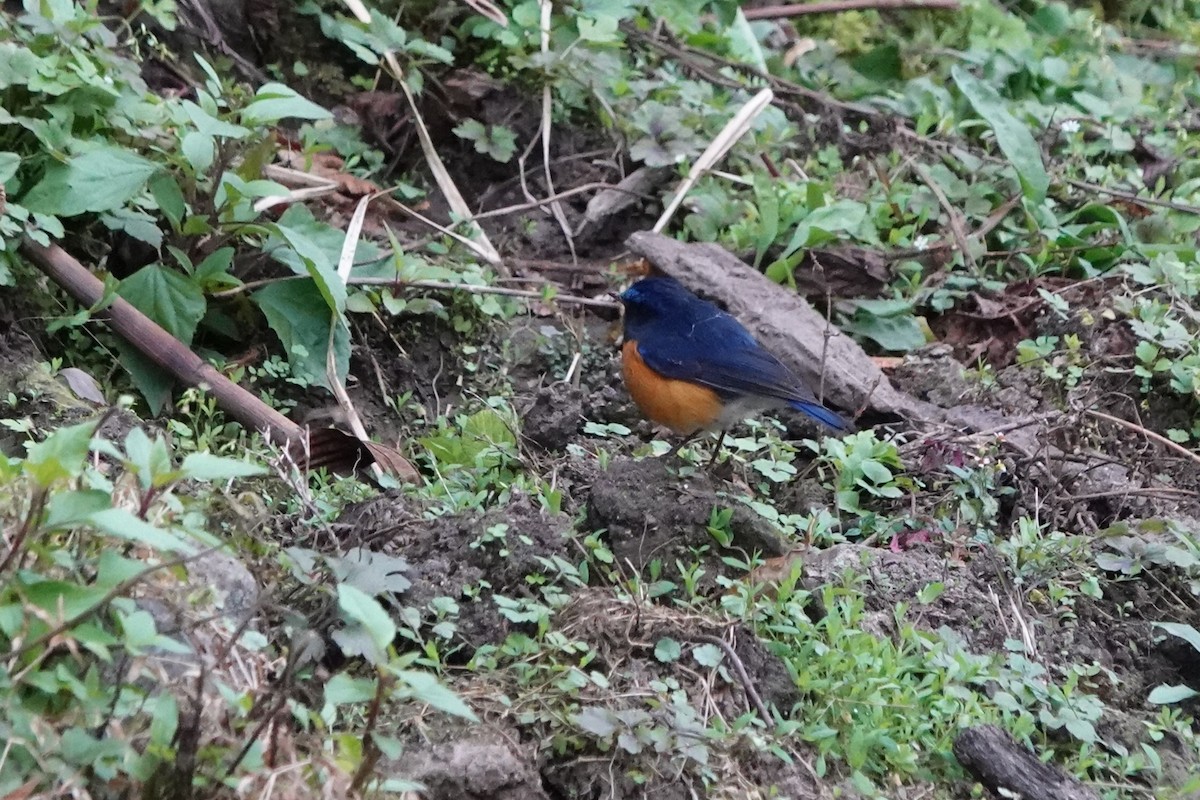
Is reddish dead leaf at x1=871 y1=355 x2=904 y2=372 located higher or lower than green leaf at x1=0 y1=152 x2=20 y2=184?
lower

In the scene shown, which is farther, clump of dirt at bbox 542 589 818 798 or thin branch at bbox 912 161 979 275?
thin branch at bbox 912 161 979 275

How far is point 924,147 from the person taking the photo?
639 cm

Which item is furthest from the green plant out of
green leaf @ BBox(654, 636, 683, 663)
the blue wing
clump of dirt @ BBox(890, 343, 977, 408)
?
green leaf @ BBox(654, 636, 683, 663)

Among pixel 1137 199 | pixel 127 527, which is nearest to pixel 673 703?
pixel 127 527

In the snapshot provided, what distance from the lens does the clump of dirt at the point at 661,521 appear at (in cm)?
367

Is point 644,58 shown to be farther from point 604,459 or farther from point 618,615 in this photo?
point 618,615

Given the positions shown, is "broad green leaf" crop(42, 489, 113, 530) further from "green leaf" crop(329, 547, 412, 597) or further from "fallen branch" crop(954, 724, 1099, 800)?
"fallen branch" crop(954, 724, 1099, 800)

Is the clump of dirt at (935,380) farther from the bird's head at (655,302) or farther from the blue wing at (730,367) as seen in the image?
the bird's head at (655,302)

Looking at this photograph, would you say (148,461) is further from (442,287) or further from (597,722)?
(442,287)

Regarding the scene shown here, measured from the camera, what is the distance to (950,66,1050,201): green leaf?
588 centimetres

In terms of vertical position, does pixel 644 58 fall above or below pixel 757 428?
above

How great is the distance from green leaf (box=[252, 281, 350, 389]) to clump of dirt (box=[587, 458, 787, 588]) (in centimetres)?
116

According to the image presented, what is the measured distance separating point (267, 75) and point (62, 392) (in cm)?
252

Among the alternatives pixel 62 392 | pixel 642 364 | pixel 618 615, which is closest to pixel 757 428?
pixel 642 364
